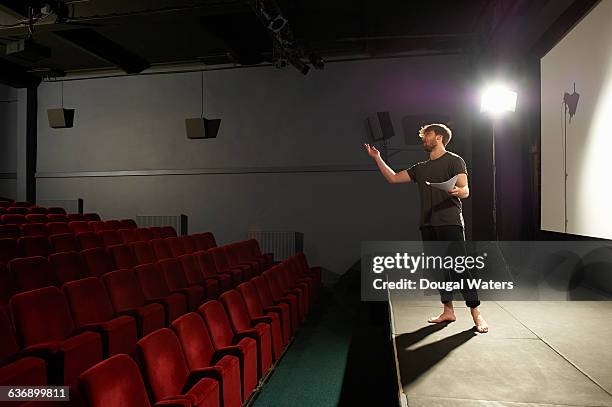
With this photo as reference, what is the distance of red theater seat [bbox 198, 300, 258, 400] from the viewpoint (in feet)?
3.22

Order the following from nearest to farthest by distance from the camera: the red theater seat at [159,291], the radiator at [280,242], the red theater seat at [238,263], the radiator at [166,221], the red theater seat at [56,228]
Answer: the red theater seat at [159,291] < the red theater seat at [238,263] < the red theater seat at [56,228] < the radiator at [280,242] < the radiator at [166,221]

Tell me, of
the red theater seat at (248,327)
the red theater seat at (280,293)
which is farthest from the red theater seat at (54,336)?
the red theater seat at (280,293)

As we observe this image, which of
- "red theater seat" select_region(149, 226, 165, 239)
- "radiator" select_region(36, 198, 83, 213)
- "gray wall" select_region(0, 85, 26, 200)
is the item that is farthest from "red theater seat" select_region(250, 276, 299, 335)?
"gray wall" select_region(0, 85, 26, 200)

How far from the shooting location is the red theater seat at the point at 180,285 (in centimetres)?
134

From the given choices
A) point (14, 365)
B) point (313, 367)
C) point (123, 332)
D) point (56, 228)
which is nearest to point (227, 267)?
point (313, 367)

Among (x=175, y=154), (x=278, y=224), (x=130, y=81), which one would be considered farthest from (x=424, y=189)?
(x=130, y=81)

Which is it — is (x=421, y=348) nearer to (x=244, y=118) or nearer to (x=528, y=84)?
(x=528, y=84)

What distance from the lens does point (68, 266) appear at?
4.41 feet

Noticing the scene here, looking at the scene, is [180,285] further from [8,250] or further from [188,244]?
[188,244]

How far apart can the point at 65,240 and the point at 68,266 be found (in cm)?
46

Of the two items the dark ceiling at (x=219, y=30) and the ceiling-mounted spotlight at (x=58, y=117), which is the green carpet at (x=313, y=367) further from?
the ceiling-mounted spotlight at (x=58, y=117)

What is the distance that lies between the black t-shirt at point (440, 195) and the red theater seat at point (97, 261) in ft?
3.62

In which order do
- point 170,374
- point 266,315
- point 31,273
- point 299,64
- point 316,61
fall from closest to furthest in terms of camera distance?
point 170,374
point 31,273
point 266,315
point 299,64
point 316,61

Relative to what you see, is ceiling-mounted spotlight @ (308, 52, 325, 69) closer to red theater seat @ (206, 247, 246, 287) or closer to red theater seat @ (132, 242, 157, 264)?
red theater seat @ (206, 247, 246, 287)
